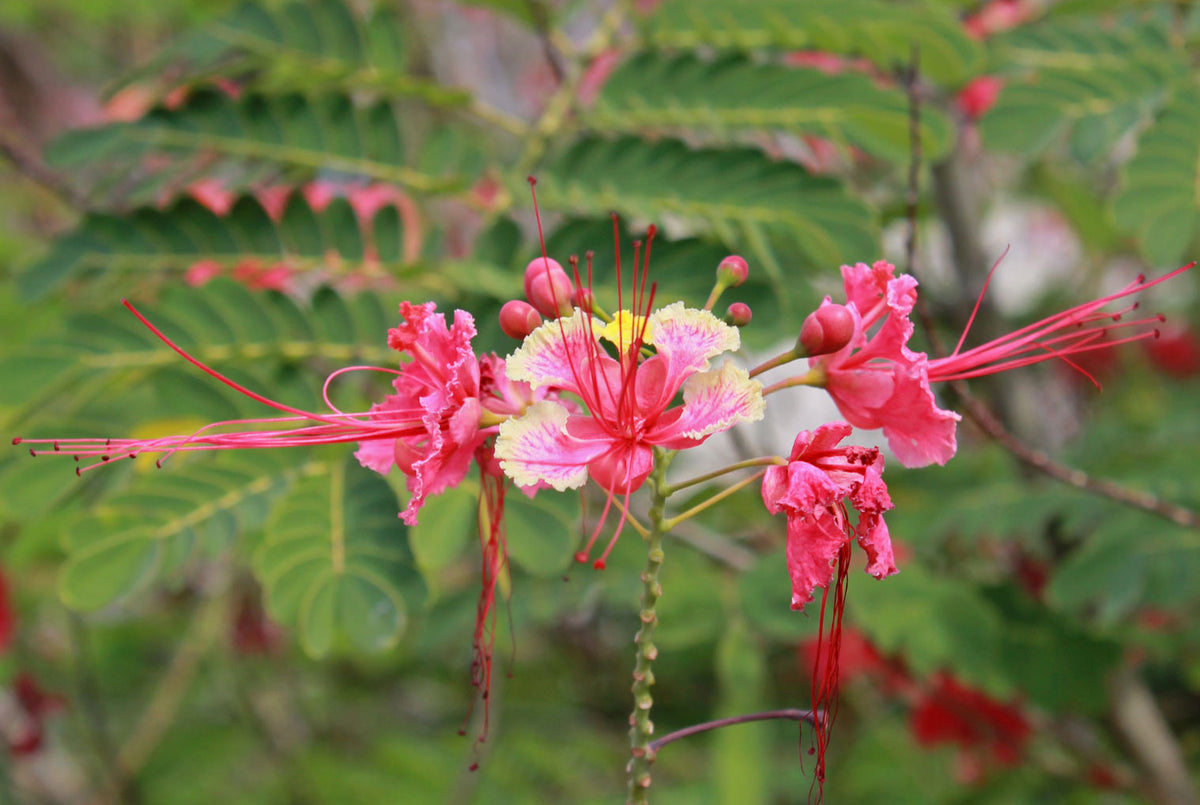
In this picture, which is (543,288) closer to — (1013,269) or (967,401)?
(967,401)

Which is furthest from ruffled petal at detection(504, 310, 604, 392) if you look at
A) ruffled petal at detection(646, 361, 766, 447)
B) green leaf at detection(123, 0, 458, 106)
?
green leaf at detection(123, 0, 458, 106)

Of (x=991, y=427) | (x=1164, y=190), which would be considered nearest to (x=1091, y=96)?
(x=1164, y=190)

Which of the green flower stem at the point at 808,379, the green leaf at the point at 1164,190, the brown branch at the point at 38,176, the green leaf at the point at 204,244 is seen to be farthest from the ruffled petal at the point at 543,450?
the brown branch at the point at 38,176

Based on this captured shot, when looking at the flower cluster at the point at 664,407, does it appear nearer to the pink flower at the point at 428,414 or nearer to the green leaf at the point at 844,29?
the pink flower at the point at 428,414

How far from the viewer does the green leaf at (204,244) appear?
163 centimetres

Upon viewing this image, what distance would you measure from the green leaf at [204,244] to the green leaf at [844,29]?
687 mm

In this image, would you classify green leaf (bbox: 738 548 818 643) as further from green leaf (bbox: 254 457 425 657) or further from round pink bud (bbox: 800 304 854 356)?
round pink bud (bbox: 800 304 854 356)

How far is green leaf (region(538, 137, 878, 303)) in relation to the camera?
142 centimetres

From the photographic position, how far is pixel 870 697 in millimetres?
3020

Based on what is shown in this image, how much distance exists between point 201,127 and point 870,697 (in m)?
2.48

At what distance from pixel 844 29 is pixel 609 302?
0.71m

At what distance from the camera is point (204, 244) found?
166 centimetres

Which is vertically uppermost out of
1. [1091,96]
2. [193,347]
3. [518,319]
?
[1091,96]

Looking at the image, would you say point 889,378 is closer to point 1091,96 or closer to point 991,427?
point 991,427
